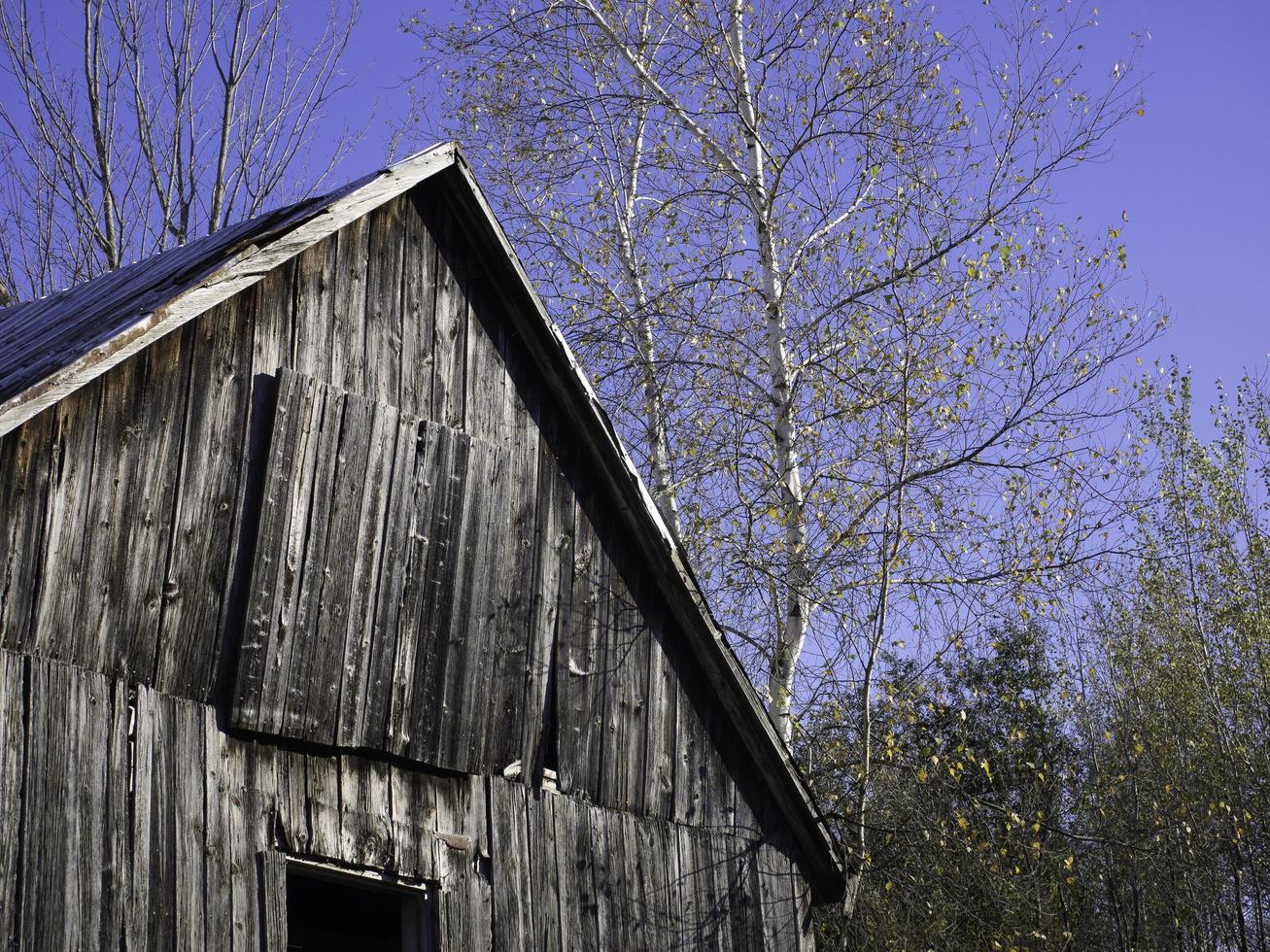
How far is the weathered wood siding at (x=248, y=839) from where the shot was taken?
15.1 ft

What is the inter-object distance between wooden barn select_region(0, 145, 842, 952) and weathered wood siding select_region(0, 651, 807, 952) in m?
0.01

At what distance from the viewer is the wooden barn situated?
4.82 meters

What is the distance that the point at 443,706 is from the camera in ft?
20.0

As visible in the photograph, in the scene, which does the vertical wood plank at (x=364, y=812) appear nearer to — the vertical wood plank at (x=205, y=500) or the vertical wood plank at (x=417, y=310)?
the vertical wood plank at (x=205, y=500)

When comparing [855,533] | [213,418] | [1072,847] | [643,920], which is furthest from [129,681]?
[1072,847]

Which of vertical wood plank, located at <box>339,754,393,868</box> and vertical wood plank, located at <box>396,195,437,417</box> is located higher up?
vertical wood plank, located at <box>396,195,437,417</box>

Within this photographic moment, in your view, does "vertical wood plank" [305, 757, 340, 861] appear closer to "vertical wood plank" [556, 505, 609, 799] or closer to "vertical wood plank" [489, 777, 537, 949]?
"vertical wood plank" [489, 777, 537, 949]

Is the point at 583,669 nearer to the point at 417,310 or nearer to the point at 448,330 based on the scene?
the point at 448,330

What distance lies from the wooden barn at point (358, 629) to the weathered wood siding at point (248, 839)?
1 cm

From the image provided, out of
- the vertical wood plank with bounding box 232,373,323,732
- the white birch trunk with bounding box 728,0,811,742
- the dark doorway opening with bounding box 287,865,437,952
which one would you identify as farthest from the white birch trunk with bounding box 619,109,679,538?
the vertical wood plank with bounding box 232,373,323,732

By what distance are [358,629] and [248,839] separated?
1011 millimetres

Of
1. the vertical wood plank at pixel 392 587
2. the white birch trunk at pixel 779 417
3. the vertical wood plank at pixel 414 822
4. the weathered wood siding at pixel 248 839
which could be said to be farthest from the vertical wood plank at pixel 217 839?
the white birch trunk at pixel 779 417

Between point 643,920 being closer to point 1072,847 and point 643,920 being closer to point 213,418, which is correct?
point 213,418

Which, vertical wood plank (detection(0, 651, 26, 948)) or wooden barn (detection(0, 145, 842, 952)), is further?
wooden barn (detection(0, 145, 842, 952))
